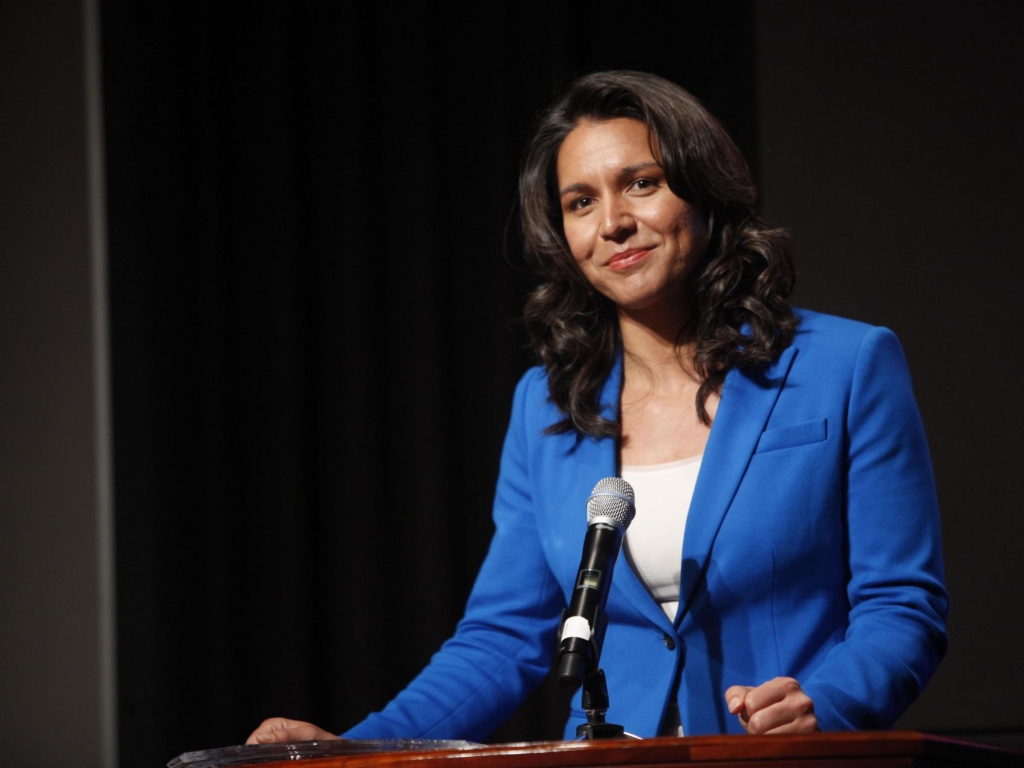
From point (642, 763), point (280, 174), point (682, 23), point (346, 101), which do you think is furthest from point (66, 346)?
point (642, 763)

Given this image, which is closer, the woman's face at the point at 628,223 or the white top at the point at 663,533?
the white top at the point at 663,533

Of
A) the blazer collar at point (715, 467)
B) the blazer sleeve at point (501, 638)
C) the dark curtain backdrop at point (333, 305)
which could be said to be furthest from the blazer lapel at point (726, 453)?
the dark curtain backdrop at point (333, 305)

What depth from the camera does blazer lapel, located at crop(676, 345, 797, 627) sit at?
1.56 m

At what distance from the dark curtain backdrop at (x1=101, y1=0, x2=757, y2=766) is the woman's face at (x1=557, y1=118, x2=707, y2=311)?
1.08 meters

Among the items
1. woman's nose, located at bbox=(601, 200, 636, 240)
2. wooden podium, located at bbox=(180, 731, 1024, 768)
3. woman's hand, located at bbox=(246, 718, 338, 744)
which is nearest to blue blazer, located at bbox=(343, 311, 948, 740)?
woman's hand, located at bbox=(246, 718, 338, 744)

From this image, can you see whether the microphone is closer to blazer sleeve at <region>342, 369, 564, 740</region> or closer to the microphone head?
the microphone head

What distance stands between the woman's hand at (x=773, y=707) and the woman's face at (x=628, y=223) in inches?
32.7

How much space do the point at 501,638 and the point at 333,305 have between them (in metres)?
1.37

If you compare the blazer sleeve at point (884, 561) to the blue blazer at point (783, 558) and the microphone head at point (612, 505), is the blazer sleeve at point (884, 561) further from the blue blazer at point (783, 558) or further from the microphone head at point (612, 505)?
the microphone head at point (612, 505)

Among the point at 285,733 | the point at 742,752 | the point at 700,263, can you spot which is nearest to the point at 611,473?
the point at 700,263

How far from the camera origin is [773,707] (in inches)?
42.9

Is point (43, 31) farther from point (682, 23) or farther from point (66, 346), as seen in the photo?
point (682, 23)

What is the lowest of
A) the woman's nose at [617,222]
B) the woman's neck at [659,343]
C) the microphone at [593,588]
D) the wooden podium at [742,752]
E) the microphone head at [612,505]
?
the wooden podium at [742,752]

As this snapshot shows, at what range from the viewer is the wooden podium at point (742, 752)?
0.79 m
